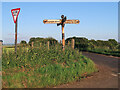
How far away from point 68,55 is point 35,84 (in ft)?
14.0

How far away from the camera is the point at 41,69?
717cm

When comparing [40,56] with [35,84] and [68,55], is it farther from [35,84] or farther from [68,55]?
[35,84]

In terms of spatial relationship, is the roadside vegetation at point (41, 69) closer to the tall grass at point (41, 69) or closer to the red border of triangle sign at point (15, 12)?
the tall grass at point (41, 69)

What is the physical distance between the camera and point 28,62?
26.0ft

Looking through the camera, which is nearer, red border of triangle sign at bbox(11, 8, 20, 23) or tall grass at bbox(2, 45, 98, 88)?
tall grass at bbox(2, 45, 98, 88)

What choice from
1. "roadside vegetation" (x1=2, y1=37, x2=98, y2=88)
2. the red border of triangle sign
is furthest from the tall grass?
the red border of triangle sign

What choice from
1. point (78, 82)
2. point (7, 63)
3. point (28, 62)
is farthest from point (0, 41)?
point (78, 82)

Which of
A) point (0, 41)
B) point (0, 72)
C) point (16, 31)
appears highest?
point (16, 31)

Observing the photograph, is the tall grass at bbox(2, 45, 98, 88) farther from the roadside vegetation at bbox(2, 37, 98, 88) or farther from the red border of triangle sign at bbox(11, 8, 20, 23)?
the red border of triangle sign at bbox(11, 8, 20, 23)

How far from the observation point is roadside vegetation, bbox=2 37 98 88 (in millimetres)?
6047

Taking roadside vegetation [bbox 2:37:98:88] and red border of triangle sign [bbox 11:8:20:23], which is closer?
roadside vegetation [bbox 2:37:98:88]

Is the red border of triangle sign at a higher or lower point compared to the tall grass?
higher

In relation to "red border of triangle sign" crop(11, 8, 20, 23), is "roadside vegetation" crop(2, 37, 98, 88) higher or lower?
lower

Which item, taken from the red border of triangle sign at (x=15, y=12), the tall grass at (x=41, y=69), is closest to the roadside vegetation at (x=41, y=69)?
the tall grass at (x=41, y=69)
